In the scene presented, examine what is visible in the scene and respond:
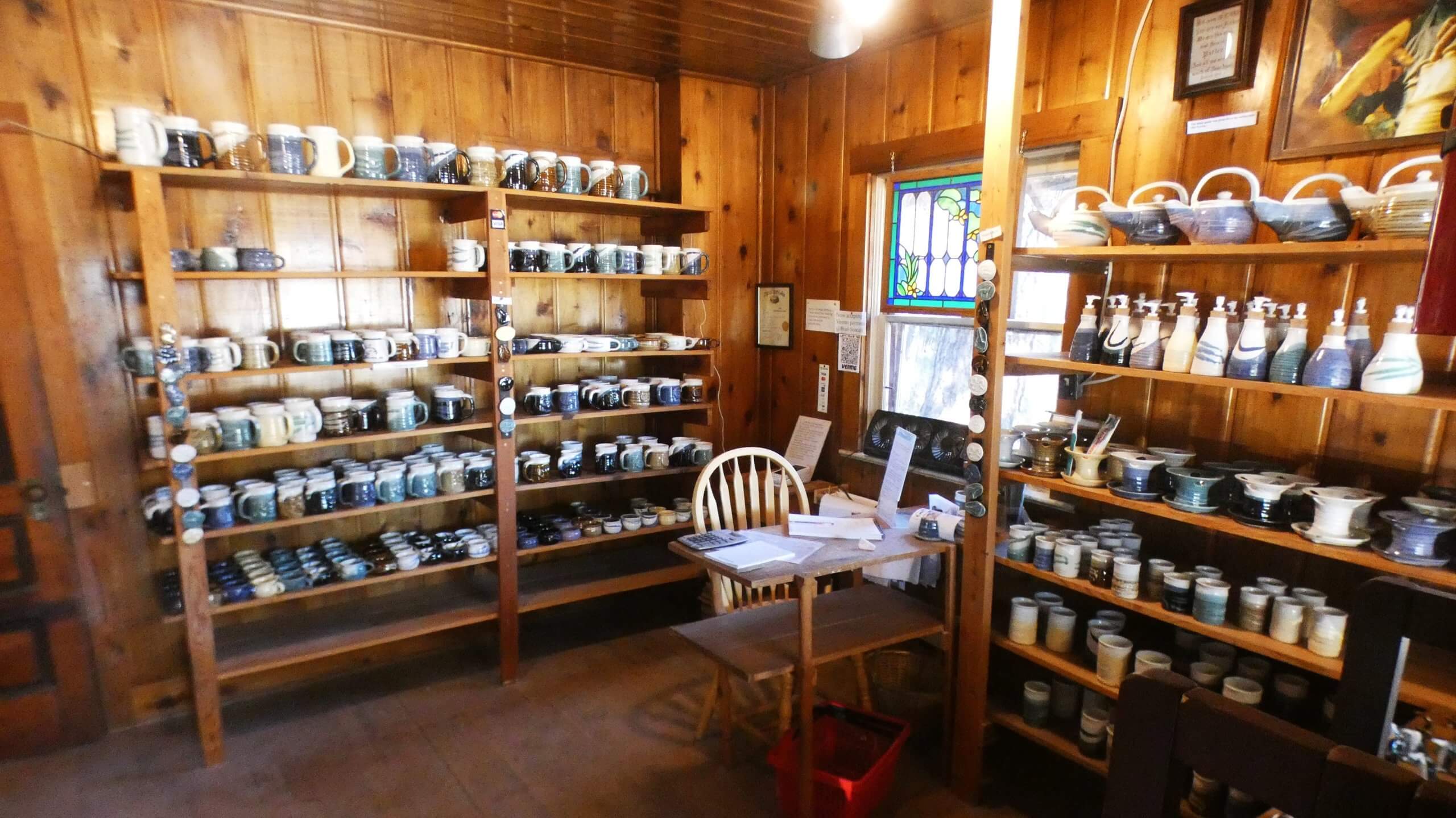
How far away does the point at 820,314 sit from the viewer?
3139 mm

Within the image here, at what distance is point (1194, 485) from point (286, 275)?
97.6 inches

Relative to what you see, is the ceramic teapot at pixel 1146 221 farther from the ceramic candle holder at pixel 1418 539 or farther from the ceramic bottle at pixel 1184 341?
the ceramic candle holder at pixel 1418 539

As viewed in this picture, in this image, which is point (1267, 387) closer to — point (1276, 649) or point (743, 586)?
point (1276, 649)

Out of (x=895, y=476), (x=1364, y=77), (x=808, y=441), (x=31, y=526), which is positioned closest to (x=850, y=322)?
(x=808, y=441)

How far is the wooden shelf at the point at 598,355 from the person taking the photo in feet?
8.88

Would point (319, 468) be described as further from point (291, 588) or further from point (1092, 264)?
point (1092, 264)

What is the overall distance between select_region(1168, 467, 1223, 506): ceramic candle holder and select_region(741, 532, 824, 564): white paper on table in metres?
0.89

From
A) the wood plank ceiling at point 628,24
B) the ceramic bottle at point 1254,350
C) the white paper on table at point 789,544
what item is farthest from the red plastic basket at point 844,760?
the wood plank ceiling at point 628,24

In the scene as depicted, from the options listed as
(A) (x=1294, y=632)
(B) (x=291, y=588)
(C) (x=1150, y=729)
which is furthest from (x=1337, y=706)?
(B) (x=291, y=588)

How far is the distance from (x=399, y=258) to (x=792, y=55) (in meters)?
1.64

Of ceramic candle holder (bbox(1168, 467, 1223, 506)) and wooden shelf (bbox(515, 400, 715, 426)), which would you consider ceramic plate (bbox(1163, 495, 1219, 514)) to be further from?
wooden shelf (bbox(515, 400, 715, 426))

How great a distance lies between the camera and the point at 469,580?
3049 millimetres

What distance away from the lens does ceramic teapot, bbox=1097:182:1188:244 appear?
68.4 inches

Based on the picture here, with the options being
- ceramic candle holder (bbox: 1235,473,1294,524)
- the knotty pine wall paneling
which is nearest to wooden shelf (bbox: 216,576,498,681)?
the knotty pine wall paneling
